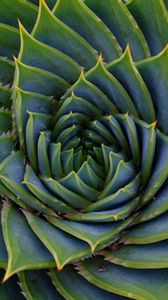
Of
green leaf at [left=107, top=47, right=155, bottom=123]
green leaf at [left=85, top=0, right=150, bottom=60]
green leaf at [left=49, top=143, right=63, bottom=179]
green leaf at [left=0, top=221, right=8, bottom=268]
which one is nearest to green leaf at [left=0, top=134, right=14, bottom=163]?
green leaf at [left=49, top=143, right=63, bottom=179]

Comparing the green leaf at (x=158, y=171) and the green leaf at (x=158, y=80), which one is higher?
the green leaf at (x=158, y=80)

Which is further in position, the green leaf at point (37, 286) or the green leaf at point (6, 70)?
the green leaf at point (6, 70)

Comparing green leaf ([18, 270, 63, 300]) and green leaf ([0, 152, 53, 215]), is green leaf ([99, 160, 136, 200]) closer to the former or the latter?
green leaf ([0, 152, 53, 215])

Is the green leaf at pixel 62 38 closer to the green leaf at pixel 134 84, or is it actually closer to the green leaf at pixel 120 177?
the green leaf at pixel 134 84

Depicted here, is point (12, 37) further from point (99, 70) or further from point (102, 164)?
point (102, 164)

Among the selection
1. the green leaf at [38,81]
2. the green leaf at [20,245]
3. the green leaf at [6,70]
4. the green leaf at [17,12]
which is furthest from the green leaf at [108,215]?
the green leaf at [17,12]

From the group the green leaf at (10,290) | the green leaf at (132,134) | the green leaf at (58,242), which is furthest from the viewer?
the green leaf at (10,290)

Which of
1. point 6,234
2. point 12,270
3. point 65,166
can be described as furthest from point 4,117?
point 12,270
